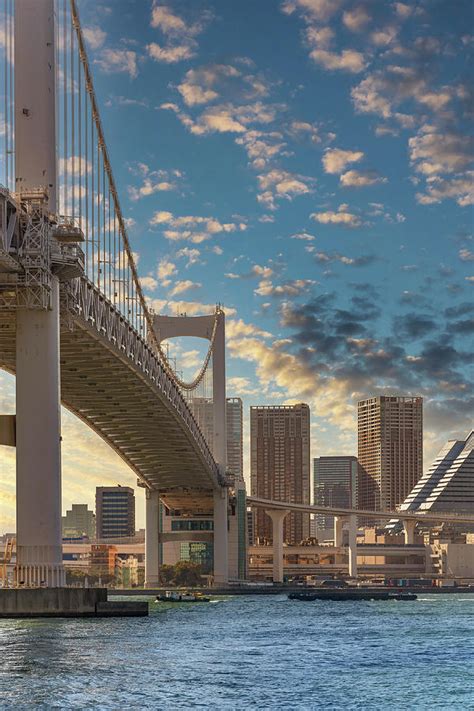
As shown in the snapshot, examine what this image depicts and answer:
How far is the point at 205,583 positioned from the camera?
124 metres

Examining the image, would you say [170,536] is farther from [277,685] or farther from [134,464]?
[277,685]

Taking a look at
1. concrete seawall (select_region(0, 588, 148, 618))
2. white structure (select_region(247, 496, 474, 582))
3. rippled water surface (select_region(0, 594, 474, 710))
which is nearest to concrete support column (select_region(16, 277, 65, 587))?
concrete seawall (select_region(0, 588, 148, 618))

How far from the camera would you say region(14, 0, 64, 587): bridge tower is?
4091cm

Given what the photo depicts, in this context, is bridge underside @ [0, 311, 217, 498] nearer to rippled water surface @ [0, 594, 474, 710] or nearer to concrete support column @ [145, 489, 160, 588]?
concrete support column @ [145, 489, 160, 588]

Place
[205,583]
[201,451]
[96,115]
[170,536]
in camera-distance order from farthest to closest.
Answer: [205,583] < [170,536] < [201,451] < [96,115]

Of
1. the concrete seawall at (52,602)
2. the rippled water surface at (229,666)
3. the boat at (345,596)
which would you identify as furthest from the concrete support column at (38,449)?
the boat at (345,596)

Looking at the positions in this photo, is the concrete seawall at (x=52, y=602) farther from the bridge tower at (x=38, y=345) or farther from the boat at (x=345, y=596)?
the boat at (x=345, y=596)

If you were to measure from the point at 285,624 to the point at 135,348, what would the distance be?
1190 cm

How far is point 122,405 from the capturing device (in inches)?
2640

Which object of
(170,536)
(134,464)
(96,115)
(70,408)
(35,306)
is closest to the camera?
(35,306)

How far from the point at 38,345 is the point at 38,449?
2892 mm

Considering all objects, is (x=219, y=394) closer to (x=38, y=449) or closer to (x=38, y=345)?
(x=38, y=345)

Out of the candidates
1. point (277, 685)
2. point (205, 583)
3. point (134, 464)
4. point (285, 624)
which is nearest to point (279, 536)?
point (205, 583)

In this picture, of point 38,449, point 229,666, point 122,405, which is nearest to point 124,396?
point 122,405
